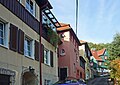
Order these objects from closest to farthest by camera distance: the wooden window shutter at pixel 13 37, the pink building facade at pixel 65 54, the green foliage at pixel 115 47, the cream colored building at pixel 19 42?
the cream colored building at pixel 19 42 < the wooden window shutter at pixel 13 37 < the pink building facade at pixel 65 54 < the green foliage at pixel 115 47

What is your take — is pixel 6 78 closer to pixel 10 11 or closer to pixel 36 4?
pixel 10 11

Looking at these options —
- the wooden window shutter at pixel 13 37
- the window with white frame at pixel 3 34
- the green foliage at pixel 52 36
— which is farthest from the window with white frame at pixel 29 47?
the green foliage at pixel 52 36

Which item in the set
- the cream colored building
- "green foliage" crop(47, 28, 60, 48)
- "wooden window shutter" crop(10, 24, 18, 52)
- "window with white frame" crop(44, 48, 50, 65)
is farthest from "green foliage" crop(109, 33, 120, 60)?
"wooden window shutter" crop(10, 24, 18, 52)

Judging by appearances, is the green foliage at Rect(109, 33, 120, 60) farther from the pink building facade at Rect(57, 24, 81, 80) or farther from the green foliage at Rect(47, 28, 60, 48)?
the green foliage at Rect(47, 28, 60, 48)

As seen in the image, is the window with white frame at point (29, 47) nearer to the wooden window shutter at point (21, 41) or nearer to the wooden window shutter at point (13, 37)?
the wooden window shutter at point (21, 41)

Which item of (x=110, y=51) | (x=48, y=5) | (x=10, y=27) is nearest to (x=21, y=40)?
(x=10, y=27)

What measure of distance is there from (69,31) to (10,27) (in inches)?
835

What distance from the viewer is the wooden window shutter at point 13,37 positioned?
14688 millimetres

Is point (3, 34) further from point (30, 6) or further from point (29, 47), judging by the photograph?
point (30, 6)

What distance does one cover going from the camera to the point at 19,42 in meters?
15.9

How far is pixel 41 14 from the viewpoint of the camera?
840 inches

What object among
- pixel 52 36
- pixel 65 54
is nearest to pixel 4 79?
pixel 52 36

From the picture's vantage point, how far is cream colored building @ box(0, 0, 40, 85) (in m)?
14.1

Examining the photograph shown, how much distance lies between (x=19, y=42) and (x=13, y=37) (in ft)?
3.20
